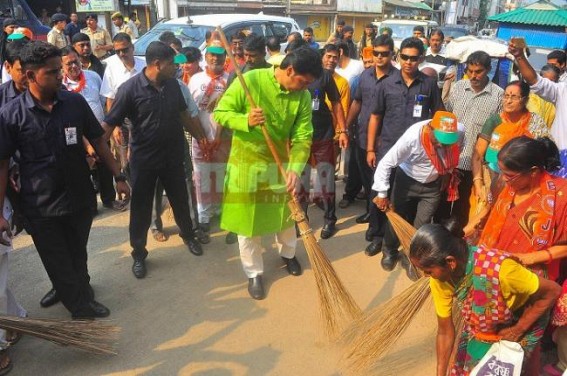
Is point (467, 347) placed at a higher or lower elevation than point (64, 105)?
lower

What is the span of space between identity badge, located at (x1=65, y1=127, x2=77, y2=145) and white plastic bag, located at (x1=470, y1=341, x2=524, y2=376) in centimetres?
241

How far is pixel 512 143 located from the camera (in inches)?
84.7

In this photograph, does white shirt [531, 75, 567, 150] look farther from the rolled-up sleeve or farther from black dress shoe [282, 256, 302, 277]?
black dress shoe [282, 256, 302, 277]

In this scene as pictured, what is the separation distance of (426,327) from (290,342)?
0.93 m

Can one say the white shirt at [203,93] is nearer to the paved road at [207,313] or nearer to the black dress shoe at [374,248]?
the paved road at [207,313]

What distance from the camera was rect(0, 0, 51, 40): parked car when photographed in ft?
32.0

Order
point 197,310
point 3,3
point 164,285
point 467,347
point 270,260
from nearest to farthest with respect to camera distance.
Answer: point 467,347, point 197,310, point 164,285, point 270,260, point 3,3

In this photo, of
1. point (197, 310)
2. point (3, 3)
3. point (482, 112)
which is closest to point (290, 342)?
point (197, 310)

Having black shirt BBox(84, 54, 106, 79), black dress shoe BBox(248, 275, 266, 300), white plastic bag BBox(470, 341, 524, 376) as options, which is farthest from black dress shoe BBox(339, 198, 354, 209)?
black shirt BBox(84, 54, 106, 79)

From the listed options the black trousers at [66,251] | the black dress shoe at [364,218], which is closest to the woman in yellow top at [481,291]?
the black trousers at [66,251]

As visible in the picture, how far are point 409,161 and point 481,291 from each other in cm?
160

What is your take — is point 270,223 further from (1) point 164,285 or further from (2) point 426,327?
(2) point 426,327

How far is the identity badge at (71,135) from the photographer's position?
8.49ft

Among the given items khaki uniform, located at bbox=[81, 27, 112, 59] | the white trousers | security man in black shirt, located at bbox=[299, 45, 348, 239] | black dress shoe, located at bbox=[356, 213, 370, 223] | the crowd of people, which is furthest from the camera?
khaki uniform, located at bbox=[81, 27, 112, 59]
